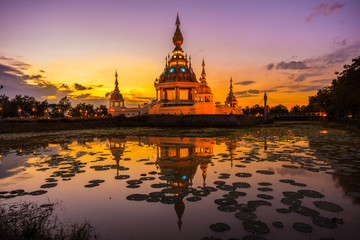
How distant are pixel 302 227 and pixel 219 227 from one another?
1.79 meters

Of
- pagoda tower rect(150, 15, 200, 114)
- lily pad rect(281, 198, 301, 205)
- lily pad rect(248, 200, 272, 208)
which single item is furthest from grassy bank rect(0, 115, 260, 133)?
lily pad rect(248, 200, 272, 208)

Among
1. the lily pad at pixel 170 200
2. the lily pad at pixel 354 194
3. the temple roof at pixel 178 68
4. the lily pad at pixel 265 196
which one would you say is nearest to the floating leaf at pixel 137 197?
the lily pad at pixel 170 200

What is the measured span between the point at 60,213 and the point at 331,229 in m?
6.53

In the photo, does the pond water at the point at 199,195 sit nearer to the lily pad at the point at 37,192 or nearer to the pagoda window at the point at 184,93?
the lily pad at the point at 37,192

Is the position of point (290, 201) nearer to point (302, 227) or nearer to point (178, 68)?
point (302, 227)

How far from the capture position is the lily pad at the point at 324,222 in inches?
191

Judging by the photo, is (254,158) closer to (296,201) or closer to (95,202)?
(296,201)

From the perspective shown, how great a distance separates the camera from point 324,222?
499cm

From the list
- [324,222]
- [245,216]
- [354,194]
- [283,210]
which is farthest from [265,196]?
[354,194]

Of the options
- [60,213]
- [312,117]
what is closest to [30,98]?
[60,213]

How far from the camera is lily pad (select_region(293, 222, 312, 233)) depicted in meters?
4.70

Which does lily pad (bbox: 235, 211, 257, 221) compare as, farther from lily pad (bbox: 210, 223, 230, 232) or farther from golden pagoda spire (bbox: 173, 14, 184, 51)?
golden pagoda spire (bbox: 173, 14, 184, 51)

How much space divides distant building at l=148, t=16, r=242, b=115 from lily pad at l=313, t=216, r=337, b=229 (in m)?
52.4

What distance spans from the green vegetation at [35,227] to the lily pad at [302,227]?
14.3 ft
